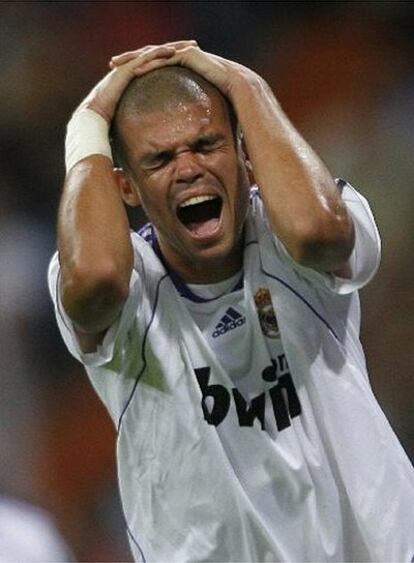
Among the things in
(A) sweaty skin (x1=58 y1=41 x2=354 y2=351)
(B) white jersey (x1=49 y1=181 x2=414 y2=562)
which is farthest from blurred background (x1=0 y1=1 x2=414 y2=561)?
(A) sweaty skin (x1=58 y1=41 x2=354 y2=351)

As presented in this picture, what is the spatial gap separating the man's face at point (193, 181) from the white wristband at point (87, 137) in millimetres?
42

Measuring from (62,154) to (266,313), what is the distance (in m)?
1.64

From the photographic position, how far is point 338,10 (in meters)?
3.49

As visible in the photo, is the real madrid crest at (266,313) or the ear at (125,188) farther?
the ear at (125,188)

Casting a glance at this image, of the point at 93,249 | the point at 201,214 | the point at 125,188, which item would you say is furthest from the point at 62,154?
the point at 93,249

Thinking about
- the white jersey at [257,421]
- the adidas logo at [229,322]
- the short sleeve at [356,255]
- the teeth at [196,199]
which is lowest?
the white jersey at [257,421]

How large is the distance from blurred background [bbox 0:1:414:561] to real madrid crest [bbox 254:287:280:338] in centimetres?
114

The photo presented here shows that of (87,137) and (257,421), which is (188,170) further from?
(257,421)

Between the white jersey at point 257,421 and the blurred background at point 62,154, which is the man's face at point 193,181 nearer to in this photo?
the white jersey at point 257,421

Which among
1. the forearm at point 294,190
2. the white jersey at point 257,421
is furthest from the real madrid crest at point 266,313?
the forearm at point 294,190

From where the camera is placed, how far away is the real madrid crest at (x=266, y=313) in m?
1.75

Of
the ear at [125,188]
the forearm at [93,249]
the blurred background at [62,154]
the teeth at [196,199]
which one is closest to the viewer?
the forearm at [93,249]

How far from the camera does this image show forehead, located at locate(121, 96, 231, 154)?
5.75 ft

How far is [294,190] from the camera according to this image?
166 cm
